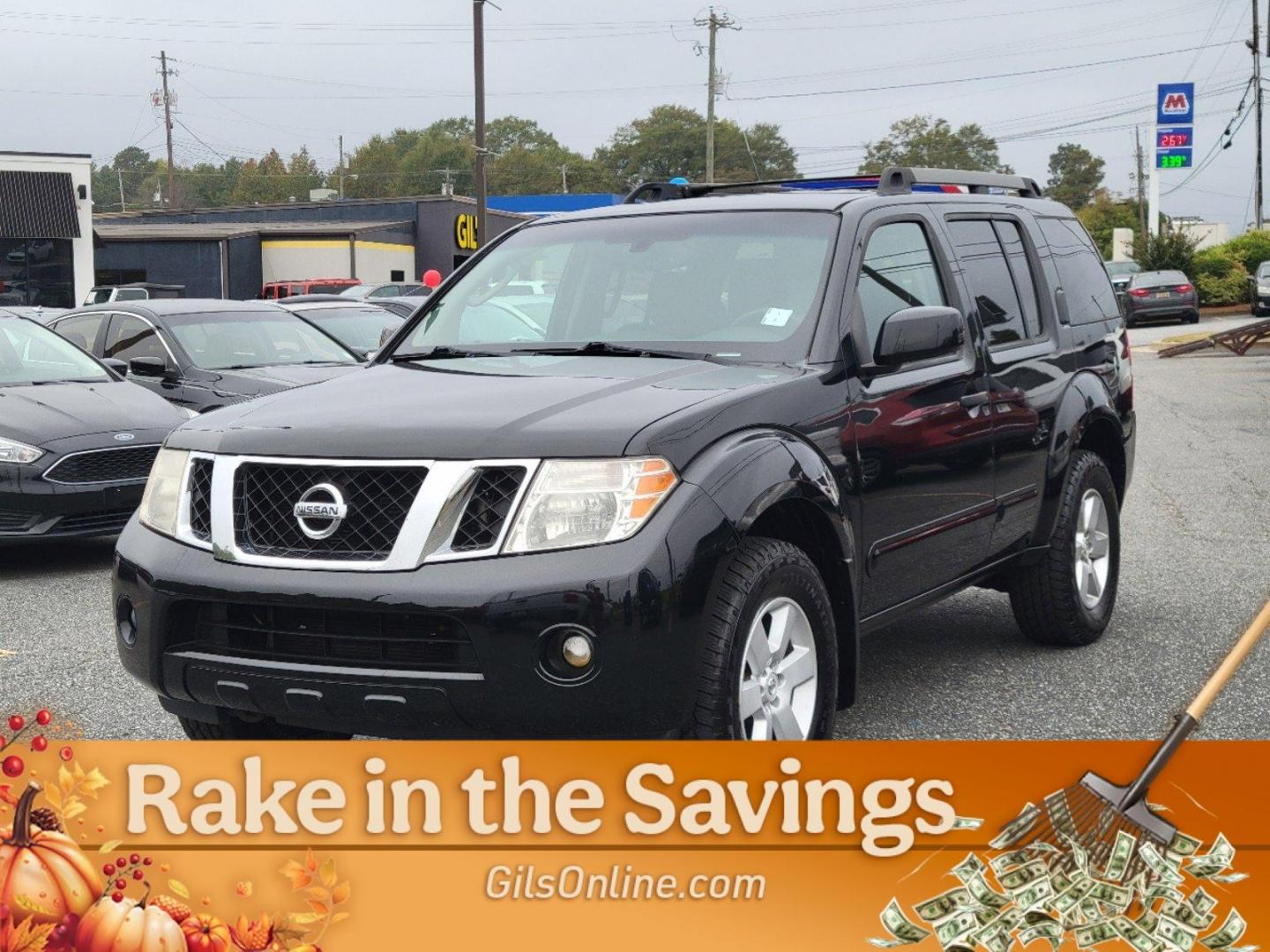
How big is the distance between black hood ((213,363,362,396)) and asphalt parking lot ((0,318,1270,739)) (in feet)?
6.04

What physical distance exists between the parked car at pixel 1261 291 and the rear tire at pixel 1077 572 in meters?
38.9

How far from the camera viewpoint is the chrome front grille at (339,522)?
3.78m

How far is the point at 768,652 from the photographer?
4113 mm

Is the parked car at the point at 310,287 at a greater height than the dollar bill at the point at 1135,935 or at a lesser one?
greater

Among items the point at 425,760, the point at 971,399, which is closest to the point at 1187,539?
the point at 971,399

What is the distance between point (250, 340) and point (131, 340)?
0.93 m

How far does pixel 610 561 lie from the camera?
144 inches

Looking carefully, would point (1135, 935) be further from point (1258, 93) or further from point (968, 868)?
point (1258, 93)

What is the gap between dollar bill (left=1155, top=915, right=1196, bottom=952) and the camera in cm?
283

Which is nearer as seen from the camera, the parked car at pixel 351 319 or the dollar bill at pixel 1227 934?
the dollar bill at pixel 1227 934

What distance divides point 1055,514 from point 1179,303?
38.3 metres

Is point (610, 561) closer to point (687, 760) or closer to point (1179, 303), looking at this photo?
point (687, 760)

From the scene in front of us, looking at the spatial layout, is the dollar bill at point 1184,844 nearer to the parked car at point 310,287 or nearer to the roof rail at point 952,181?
the roof rail at point 952,181

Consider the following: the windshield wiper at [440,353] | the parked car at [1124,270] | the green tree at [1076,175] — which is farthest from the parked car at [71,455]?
the green tree at [1076,175]
